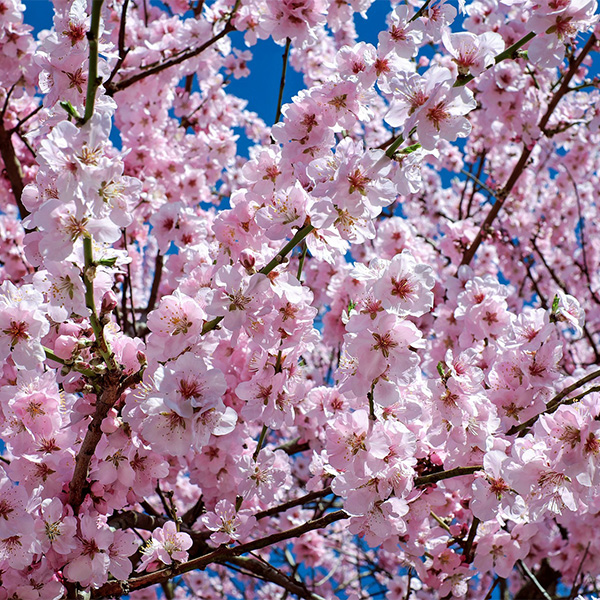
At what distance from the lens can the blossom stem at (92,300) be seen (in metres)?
1.67

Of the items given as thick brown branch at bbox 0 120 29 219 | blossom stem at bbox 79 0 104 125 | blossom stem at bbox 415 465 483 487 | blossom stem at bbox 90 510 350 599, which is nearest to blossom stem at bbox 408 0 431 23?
blossom stem at bbox 79 0 104 125

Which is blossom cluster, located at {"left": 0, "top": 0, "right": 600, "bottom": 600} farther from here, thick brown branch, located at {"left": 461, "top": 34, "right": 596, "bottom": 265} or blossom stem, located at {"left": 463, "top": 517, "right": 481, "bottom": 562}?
thick brown branch, located at {"left": 461, "top": 34, "right": 596, "bottom": 265}

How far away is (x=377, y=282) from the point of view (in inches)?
74.8

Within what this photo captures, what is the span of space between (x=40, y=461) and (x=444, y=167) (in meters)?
6.93

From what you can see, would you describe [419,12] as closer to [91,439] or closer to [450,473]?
[450,473]

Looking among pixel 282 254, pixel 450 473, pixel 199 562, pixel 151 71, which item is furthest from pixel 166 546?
pixel 151 71

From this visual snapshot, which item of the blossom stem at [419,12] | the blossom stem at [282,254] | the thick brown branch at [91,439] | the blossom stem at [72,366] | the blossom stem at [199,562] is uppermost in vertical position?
the blossom stem at [419,12]

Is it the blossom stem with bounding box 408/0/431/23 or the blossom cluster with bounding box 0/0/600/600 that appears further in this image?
the blossom stem with bounding box 408/0/431/23

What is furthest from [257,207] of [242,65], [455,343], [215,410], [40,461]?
[242,65]

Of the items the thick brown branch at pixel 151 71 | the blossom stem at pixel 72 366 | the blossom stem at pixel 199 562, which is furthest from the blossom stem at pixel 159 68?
the blossom stem at pixel 199 562

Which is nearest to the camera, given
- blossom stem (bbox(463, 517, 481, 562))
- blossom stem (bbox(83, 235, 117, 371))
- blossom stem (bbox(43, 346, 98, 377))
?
blossom stem (bbox(83, 235, 117, 371))

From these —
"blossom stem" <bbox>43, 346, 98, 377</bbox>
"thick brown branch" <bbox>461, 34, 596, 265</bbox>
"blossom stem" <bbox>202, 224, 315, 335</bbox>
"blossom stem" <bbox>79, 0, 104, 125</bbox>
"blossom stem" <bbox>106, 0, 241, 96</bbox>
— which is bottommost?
"blossom stem" <bbox>43, 346, 98, 377</bbox>

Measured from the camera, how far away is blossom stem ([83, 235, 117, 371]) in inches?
65.7

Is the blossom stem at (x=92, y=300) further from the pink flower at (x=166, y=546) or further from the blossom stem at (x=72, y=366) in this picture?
the pink flower at (x=166, y=546)
